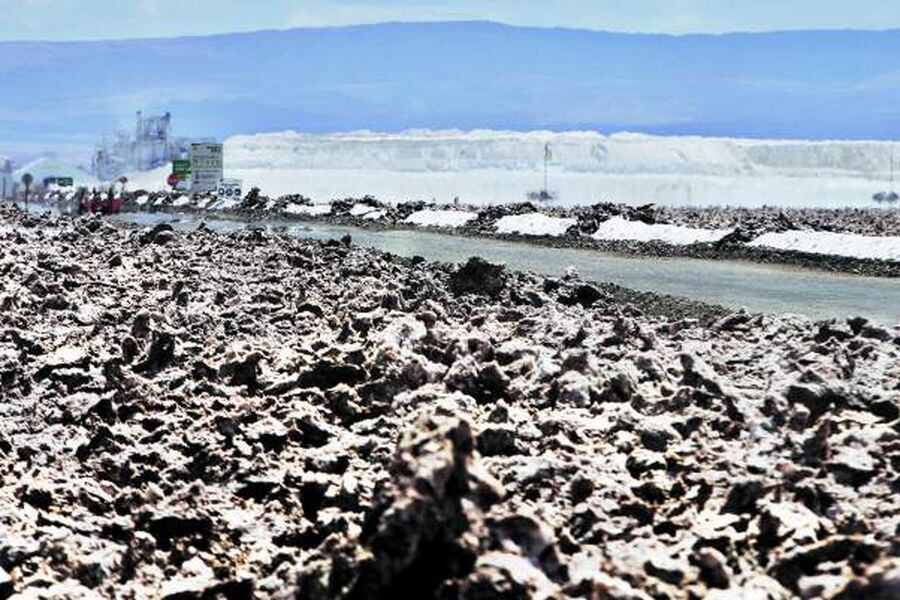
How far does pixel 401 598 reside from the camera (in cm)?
605

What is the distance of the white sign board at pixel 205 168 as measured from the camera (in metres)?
106

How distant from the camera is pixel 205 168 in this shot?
107 meters

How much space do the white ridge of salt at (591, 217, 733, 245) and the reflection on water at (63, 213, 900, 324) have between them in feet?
11.8

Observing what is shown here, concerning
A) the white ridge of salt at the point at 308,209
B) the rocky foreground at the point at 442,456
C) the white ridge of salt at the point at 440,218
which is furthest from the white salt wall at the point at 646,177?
the rocky foreground at the point at 442,456

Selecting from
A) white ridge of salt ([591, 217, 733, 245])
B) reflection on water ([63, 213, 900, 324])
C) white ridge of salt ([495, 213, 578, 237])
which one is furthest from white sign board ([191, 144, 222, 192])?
reflection on water ([63, 213, 900, 324])

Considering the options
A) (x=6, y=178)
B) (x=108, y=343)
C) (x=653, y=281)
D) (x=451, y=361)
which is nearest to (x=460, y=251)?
(x=653, y=281)

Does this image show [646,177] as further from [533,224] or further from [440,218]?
[533,224]

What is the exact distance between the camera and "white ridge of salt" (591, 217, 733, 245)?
42.0 m

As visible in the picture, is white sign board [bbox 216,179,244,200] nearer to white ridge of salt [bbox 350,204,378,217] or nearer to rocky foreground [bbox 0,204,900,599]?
white ridge of salt [bbox 350,204,378,217]

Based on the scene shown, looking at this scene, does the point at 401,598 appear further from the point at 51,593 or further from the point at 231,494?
the point at 231,494

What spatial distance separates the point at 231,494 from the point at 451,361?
3.04 metres

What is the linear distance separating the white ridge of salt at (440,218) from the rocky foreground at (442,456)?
127 feet

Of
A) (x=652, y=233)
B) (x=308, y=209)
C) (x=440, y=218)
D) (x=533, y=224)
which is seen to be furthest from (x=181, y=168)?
(x=652, y=233)

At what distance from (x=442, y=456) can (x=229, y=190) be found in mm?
94744
